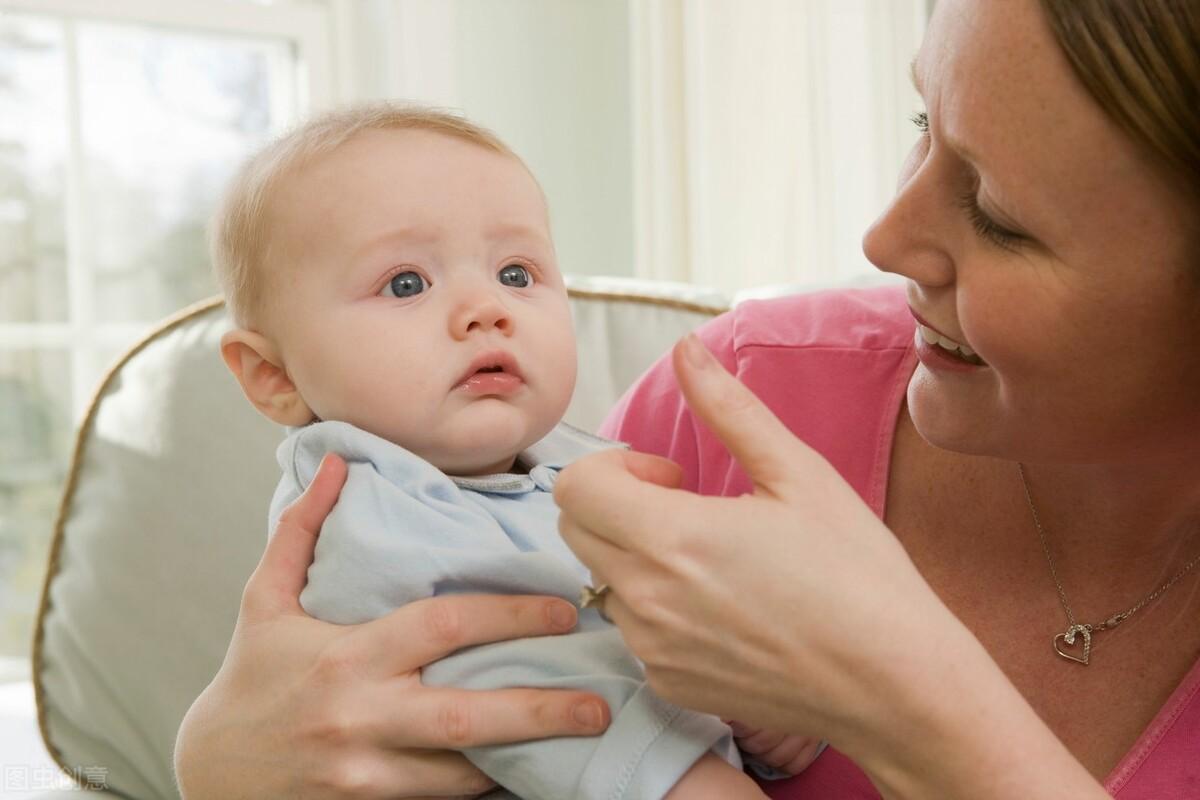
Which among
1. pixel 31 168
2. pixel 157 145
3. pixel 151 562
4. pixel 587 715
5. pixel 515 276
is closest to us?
pixel 587 715

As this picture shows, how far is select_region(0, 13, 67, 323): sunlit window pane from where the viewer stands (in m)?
2.69

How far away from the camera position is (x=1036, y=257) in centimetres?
92

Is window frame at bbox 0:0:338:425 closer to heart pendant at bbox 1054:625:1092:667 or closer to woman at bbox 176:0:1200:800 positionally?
woman at bbox 176:0:1200:800

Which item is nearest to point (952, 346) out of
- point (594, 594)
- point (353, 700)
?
point (594, 594)

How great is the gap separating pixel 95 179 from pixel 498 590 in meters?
2.21

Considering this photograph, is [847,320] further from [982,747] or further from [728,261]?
[728,261]

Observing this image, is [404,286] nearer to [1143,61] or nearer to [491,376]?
[491,376]

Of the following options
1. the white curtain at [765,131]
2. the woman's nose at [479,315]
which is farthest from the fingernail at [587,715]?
the white curtain at [765,131]

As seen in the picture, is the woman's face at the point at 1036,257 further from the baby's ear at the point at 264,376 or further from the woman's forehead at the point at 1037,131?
the baby's ear at the point at 264,376

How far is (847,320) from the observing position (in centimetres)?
137

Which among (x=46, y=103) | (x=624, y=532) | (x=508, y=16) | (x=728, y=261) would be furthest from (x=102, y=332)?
(x=624, y=532)

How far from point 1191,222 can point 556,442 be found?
590mm

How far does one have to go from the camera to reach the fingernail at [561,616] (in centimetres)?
96

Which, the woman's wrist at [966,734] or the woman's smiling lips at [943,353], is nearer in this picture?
the woman's wrist at [966,734]
